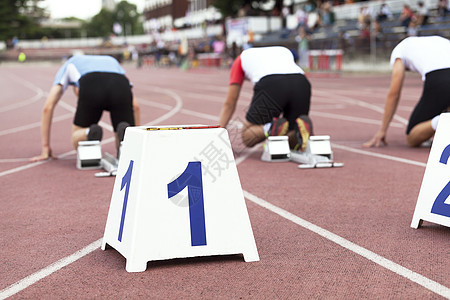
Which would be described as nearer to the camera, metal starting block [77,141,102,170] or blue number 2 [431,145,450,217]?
blue number 2 [431,145,450,217]

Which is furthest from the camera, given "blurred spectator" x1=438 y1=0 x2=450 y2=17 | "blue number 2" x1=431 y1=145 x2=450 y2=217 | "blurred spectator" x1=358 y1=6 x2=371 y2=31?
"blurred spectator" x1=358 y1=6 x2=371 y2=31

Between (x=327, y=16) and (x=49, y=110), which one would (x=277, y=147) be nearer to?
(x=49, y=110)

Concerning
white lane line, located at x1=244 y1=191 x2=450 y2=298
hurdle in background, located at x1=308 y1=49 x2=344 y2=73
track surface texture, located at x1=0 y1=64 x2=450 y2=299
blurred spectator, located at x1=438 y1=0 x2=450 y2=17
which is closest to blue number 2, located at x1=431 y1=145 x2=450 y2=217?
track surface texture, located at x1=0 y1=64 x2=450 y2=299

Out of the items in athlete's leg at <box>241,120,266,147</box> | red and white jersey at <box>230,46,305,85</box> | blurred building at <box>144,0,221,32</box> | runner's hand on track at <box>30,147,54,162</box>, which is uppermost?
blurred building at <box>144,0,221,32</box>

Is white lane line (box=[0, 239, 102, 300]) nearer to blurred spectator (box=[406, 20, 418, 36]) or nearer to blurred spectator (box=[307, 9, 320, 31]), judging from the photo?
blurred spectator (box=[406, 20, 418, 36])

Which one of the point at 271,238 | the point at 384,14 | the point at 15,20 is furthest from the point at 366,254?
the point at 15,20

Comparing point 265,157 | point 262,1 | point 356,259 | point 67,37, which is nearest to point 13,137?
point 265,157

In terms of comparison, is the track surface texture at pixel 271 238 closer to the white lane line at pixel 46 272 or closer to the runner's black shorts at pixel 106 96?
the white lane line at pixel 46 272

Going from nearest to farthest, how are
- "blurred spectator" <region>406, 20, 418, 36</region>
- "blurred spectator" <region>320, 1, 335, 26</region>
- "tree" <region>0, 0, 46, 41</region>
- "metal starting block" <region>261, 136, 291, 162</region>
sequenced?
"metal starting block" <region>261, 136, 291, 162</region> < "blurred spectator" <region>406, 20, 418, 36</region> < "blurred spectator" <region>320, 1, 335, 26</region> < "tree" <region>0, 0, 46, 41</region>

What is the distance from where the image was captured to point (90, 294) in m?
3.90

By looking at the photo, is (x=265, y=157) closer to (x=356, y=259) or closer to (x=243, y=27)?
(x=356, y=259)

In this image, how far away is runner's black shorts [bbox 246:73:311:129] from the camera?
8562mm

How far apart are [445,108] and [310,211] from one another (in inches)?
145

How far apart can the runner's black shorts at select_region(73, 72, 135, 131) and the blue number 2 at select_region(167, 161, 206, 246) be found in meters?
4.20
